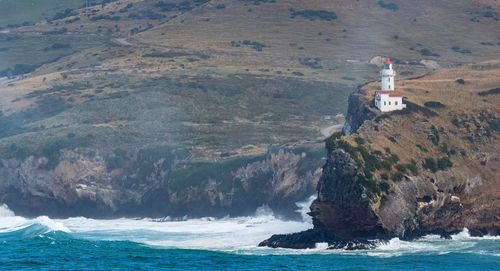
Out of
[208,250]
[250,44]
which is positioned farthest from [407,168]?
[250,44]

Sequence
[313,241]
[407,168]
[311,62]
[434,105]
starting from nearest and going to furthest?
[313,241], [407,168], [434,105], [311,62]

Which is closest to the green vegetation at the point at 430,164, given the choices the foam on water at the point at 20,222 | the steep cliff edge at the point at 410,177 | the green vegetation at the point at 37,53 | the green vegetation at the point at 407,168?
the steep cliff edge at the point at 410,177

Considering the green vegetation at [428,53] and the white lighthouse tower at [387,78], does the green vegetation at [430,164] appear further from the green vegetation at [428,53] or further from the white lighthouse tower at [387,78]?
the green vegetation at [428,53]

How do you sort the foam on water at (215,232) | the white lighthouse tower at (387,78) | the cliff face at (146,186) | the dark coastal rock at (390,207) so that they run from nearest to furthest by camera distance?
the foam on water at (215,232), the dark coastal rock at (390,207), the white lighthouse tower at (387,78), the cliff face at (146,186)

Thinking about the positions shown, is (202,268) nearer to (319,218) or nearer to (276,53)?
(319,218)

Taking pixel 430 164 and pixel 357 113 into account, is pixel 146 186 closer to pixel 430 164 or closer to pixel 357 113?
pixel 357 113

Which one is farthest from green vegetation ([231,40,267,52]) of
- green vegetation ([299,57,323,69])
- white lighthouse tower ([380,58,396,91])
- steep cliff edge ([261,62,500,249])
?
steep cliff edge ([261,62,500,249])

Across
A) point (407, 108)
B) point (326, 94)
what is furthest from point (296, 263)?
point (326, 94)
